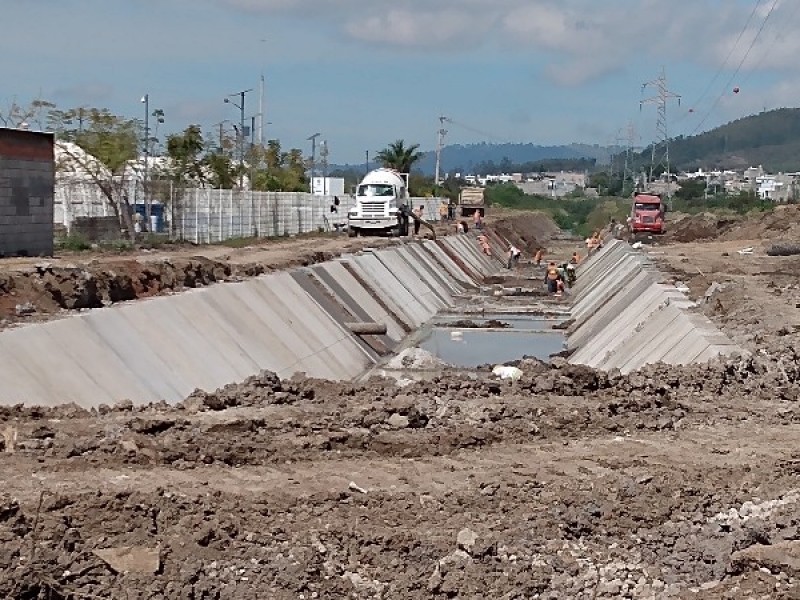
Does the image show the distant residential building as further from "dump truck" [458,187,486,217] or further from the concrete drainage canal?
the concrete drainage canal

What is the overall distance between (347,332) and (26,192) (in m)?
8.21

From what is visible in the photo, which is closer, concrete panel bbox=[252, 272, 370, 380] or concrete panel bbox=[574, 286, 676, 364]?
concrete panel bbox=[252, 272, 370, 380]

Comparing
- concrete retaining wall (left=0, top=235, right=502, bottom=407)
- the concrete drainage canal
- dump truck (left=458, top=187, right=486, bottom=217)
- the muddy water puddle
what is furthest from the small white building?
the muddy water puddle

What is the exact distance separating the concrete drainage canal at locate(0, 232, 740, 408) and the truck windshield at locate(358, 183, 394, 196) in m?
4.26

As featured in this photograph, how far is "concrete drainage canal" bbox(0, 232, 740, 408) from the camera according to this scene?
53.4 ft

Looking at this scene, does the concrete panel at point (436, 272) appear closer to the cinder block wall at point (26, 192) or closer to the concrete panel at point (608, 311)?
the concrete panel at point (608, 311)

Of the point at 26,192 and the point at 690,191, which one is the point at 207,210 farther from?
the point at 690,191

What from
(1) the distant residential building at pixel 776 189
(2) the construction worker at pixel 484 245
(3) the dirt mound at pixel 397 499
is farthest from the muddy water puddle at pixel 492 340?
(1) the distant residential building at pixel 776 189

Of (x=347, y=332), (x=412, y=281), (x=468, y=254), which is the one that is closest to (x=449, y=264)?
(x=468, y=254)

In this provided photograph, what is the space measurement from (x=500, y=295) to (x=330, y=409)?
33.2 meters

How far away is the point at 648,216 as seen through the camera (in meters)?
65.1

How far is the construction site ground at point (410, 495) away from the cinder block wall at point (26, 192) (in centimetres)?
1398

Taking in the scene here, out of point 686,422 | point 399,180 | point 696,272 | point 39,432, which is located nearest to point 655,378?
point 686,422

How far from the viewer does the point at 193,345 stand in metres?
20.0
